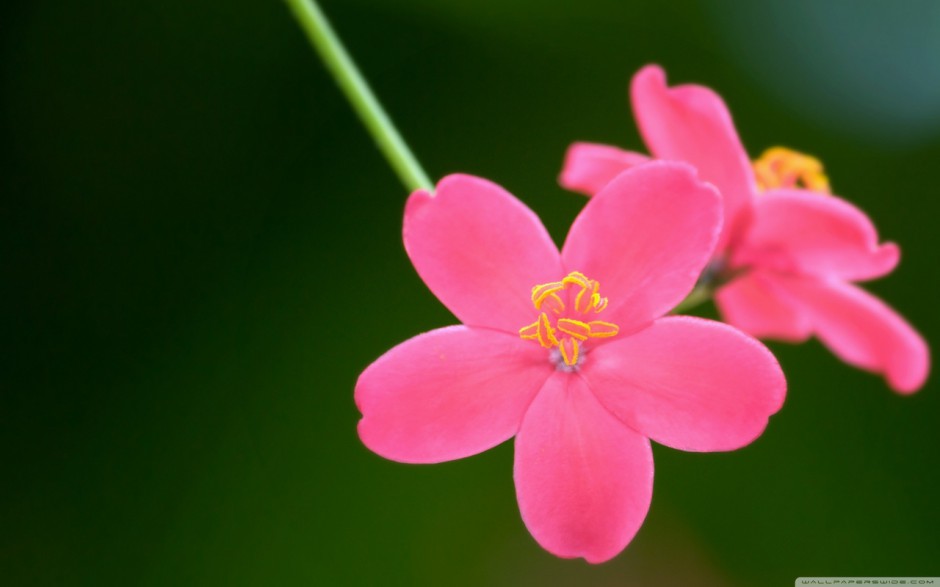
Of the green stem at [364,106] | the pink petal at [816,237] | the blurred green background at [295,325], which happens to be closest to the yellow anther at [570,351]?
the green stem at [364,106]

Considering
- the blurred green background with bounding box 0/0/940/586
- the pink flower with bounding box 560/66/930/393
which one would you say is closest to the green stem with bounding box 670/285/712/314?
the pink flower with bounding box 560/66/930/393

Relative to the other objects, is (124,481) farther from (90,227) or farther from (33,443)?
(90,227)

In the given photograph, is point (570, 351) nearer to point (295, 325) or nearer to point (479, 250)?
point (479, 250)

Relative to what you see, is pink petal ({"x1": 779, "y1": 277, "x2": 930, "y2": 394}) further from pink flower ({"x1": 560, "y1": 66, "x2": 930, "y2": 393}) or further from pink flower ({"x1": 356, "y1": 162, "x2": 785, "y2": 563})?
pink flower ({"x1": 356, "y1": 162, "x2": 785, "y2": 563})

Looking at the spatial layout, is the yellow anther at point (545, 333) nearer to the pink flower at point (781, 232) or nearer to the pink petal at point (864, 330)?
the pink flower at point (781, 232)

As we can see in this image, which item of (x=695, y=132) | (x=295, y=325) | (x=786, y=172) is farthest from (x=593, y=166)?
(x=295, y=325)

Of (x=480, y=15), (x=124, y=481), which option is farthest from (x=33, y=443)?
(x=480, y=15)
